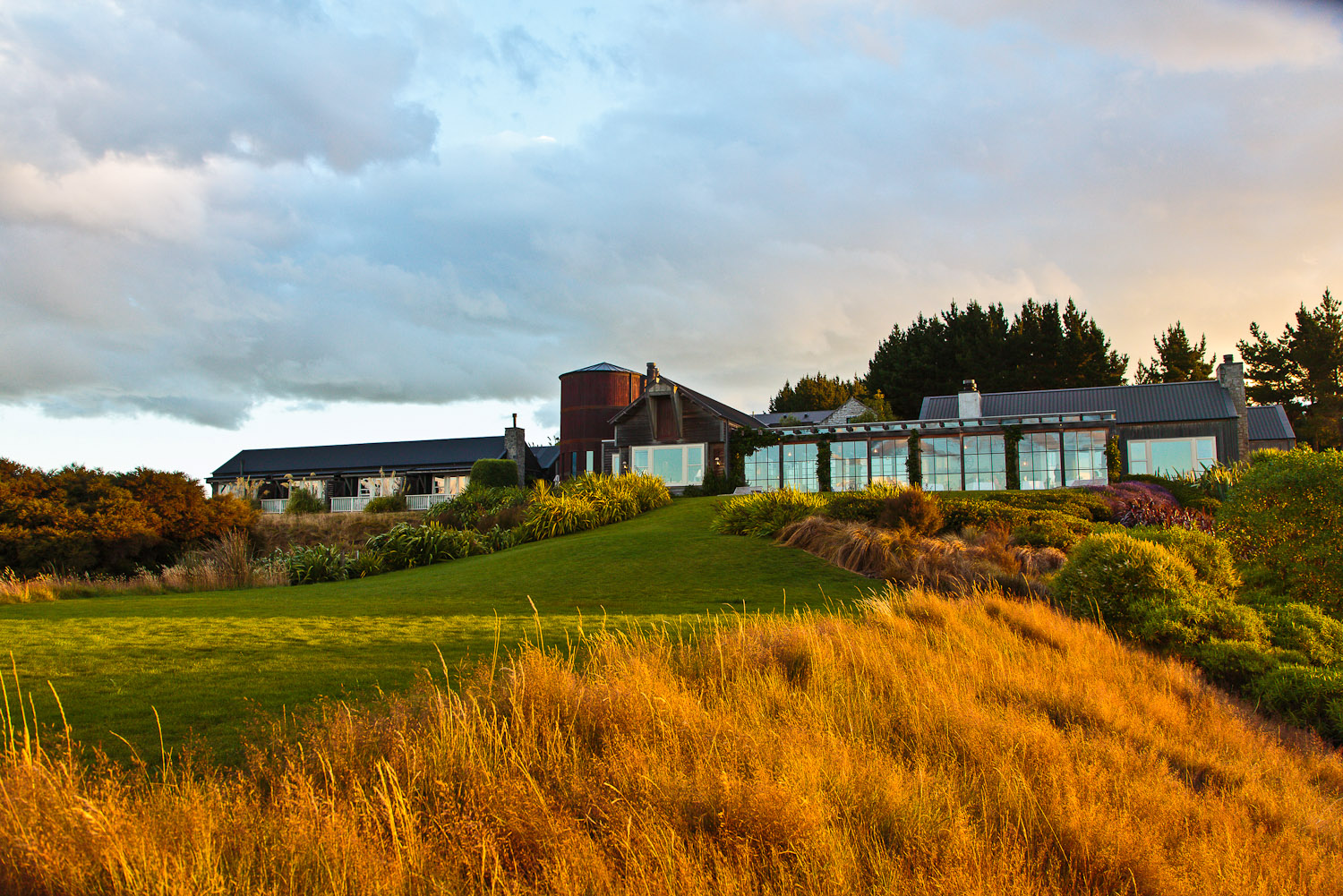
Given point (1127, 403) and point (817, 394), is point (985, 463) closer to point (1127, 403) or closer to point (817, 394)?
point (1127, 403)

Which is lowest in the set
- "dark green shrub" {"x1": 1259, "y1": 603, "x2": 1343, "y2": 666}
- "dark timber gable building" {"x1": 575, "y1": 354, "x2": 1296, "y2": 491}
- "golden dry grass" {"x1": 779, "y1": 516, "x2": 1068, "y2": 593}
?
"dark green shrub" {"x1": 1259, "y1": 603, "x2": 1343, "y2": 666}

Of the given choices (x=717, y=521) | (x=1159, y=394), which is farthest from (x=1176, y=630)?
(x=1159, y=394)

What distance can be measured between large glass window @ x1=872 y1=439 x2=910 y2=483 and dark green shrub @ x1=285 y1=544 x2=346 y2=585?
52.4ft

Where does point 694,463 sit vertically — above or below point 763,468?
above

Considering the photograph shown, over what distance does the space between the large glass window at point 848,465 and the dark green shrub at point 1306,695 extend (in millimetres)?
18814

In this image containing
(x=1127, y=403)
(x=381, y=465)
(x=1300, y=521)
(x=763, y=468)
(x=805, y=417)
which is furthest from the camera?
(x=805, y=417)

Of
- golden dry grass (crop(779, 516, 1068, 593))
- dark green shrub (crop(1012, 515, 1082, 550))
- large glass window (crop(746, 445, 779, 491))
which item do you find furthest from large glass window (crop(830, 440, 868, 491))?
dark green shrub (crop(1012, 515, 1082, 550))

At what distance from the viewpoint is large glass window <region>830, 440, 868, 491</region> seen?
25.6 metres

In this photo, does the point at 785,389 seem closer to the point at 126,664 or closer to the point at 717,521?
the point at 717,521

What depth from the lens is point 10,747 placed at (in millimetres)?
3646

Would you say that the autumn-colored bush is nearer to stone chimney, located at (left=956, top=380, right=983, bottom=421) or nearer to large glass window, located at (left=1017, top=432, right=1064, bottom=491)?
large glass window, located at (left=1017, top=432, right=1064, bottom=491)

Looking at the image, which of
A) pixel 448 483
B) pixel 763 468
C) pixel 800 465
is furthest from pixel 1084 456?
pixel 448 483

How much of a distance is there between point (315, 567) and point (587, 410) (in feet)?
66.2

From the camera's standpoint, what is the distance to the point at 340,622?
8594mm
